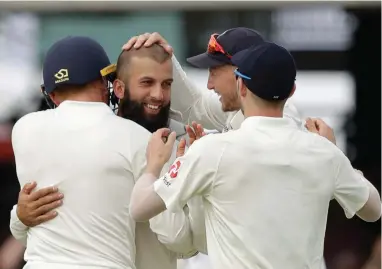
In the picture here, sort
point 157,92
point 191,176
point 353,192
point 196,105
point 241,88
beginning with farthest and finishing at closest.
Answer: point 196,105 < point 157,92 < point 353,192 < point 241,88 < point 191,176

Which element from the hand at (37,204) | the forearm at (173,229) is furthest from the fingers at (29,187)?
the forearm at (173,229)

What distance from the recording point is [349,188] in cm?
465

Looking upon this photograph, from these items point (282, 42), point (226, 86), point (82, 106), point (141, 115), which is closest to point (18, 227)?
point (82, 106)

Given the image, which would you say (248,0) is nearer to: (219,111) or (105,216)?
(219,111)

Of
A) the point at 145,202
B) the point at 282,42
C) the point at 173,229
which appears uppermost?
the point at 145,202

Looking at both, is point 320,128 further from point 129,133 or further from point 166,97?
point 129,133

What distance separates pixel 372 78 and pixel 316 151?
547 centimetres

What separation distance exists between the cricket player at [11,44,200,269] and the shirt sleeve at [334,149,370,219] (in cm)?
61

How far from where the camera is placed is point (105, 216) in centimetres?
484

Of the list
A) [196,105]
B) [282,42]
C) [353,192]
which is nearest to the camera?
[353,192]

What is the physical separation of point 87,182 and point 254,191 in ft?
2.49

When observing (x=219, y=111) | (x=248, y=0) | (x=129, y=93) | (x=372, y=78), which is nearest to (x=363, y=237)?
(x=372, y=78)

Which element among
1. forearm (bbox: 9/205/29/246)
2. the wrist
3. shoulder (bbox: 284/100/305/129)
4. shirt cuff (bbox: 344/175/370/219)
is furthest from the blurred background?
the wrist

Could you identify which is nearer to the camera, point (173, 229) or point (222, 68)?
point (173, 229)
